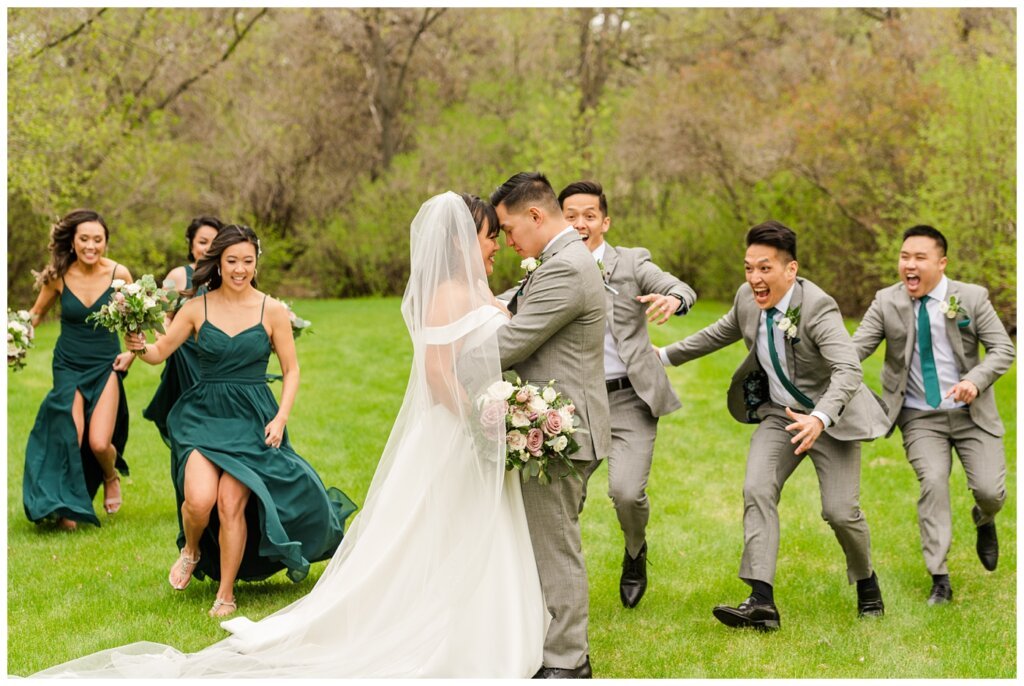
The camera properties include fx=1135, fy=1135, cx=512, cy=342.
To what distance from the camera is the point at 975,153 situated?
731 inches

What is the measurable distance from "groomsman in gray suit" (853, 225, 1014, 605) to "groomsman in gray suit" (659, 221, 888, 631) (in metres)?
0.61

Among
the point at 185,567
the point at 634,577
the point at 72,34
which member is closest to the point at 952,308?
the point at 634,577

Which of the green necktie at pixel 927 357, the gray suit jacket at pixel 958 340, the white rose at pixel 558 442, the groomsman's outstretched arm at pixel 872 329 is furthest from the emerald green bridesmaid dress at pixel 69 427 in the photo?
the green necktie at pixel 927 357

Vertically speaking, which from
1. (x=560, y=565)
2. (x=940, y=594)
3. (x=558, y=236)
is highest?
(x=558, y=236)

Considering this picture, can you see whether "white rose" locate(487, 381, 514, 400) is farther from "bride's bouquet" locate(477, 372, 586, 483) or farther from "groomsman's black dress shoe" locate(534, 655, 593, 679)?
"groomsman's black dress shoe" locate(534, 655, 593, 679)

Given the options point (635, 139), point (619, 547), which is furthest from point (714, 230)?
point (619, 547)

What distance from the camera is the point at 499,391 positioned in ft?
16.9

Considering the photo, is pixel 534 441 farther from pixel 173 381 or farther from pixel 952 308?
pixel 173 381

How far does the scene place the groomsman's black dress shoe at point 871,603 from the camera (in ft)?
22.2

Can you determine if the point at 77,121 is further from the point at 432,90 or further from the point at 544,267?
the point at 544,267

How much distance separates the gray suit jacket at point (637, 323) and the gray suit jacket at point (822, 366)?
39cm

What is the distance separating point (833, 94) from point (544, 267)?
2076 cm

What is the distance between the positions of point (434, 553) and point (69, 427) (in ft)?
15.8

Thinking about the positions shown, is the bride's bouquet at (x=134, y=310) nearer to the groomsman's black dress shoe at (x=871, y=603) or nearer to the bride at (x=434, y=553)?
the bride at (x=434, y=553)
